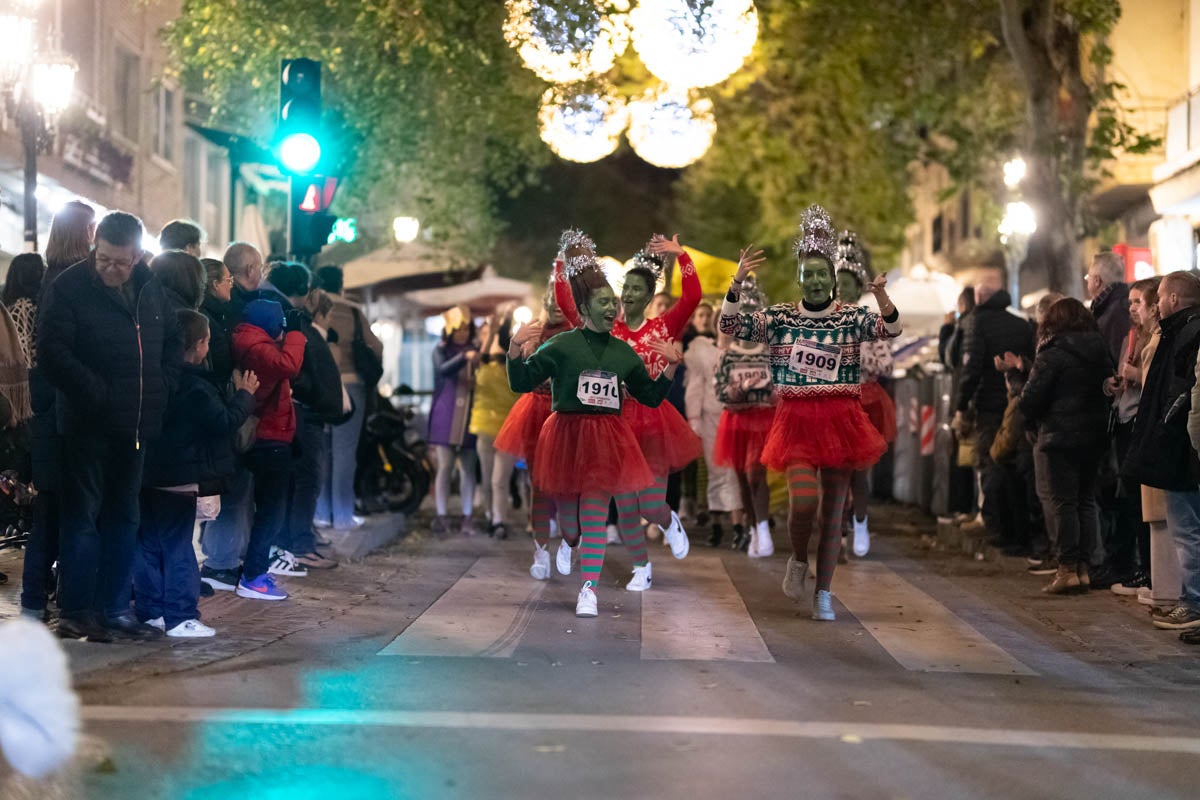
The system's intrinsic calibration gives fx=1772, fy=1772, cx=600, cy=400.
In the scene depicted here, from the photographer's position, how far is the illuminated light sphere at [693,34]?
13.2 metres

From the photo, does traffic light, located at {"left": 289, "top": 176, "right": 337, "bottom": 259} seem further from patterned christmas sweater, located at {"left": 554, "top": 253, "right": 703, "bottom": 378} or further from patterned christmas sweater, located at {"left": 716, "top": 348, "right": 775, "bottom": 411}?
patterned christmas sweater, located at {"left": 716, "top": 348, "right": 775, "bottom": 411}

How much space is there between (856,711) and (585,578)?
3369 mm

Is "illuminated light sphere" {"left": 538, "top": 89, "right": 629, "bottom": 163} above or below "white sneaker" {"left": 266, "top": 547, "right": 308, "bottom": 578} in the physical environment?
above

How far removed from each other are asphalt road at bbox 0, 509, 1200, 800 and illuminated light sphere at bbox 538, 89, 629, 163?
5540 mm

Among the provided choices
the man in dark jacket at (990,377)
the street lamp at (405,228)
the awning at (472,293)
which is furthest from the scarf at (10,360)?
the awning at (472,293)

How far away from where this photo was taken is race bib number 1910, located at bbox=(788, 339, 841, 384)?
32.9ft

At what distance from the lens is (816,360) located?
10.1m

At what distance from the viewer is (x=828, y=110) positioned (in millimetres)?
28188

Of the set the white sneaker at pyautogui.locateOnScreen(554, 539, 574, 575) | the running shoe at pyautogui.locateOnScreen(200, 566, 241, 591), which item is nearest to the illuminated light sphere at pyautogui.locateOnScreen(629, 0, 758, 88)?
the white sneaker at pyautogui.locateOnScreen(554, 539, 574, 575)

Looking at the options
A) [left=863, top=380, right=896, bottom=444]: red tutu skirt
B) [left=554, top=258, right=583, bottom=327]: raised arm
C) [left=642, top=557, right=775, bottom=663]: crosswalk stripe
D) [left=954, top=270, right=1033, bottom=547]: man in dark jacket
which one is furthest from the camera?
[left=954, top=270, right=1033, bottom=547]: man in dark jacket

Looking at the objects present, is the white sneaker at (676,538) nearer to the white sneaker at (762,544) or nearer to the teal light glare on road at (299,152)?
the white sneaker at (762,544)

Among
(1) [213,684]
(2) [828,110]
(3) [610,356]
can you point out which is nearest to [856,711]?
(1) [213,684]

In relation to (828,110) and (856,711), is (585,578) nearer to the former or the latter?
(856,711)

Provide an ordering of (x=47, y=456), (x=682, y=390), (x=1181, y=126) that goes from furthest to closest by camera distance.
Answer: (x=1181, y=126), (x=682, y=390), (x=47, y=456)
